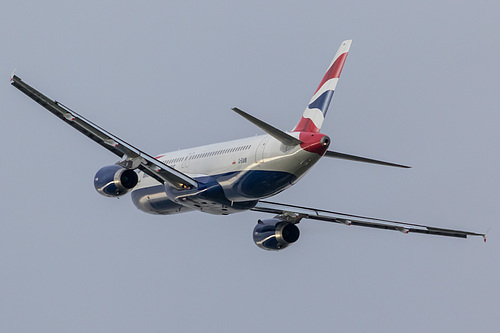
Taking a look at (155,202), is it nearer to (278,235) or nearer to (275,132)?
(278,235)

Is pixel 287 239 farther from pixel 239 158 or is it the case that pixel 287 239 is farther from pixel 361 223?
pixel 239 158

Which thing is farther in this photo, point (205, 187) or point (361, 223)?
point (361, 223)

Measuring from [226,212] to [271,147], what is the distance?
18.5ft

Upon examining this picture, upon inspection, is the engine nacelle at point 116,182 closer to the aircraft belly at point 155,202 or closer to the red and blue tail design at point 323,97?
the aircraft belly at point 155,202

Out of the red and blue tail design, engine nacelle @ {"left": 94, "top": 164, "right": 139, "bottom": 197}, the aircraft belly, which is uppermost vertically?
the red and blue tail design

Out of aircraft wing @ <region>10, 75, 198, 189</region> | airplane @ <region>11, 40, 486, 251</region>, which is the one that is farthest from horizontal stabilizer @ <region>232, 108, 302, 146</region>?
aircraft wing @ <region>10, 75, 198, 189</region>

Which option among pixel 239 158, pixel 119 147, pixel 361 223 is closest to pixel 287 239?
pixel 361 223

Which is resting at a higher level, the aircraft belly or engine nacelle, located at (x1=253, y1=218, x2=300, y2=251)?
engine nacelle, located at (x1=253, y1=218, x2=300, y2=251)

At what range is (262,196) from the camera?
144 feet

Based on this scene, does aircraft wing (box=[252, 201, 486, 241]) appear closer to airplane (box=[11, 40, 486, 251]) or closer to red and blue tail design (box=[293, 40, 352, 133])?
airplane (box=[11, 40, 486, 251])

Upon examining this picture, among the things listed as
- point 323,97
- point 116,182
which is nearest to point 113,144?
point 116,182

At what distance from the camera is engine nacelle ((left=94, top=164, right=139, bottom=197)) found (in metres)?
44.2

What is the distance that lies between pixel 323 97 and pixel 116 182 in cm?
998

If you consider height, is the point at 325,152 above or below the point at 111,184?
above
